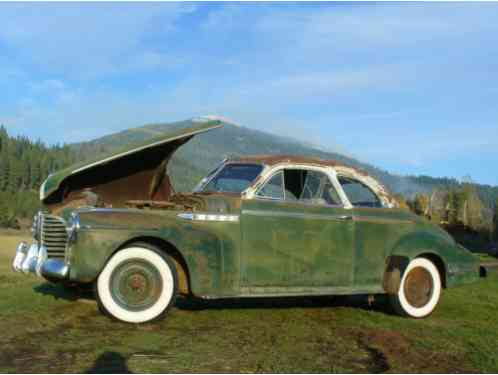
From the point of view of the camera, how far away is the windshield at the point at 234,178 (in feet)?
22.7

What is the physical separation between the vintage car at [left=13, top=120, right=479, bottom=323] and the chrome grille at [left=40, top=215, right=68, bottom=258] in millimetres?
15

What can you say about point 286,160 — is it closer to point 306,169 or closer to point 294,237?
point 306,169

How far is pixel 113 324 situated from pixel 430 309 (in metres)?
3.83

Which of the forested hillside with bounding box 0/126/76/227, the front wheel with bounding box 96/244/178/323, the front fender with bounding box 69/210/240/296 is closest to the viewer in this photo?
the front fender with bounding box 69/210/240/296

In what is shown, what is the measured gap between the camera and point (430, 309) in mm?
7238

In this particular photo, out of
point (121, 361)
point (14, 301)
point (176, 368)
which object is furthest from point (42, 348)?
point (14, 301)

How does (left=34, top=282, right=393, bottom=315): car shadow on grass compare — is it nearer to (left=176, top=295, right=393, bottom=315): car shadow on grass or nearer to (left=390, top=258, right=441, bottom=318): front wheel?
(left=176, top=295, right=393, bottom=315): car shadow on grass

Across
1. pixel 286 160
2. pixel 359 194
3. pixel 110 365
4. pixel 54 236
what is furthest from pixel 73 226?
pixel 359 194

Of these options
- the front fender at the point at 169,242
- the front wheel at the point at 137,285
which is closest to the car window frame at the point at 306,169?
the front fender at the point at 169,242

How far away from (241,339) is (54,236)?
2.30 m

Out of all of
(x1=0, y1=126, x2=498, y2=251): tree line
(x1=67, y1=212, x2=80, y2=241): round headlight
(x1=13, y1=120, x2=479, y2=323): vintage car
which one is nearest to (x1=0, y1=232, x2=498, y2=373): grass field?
(x1=13, y1=120, x2=479, y2=323): vintage car

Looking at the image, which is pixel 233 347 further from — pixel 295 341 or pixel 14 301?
pixel 14 301

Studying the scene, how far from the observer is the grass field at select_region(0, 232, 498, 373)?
4469mm

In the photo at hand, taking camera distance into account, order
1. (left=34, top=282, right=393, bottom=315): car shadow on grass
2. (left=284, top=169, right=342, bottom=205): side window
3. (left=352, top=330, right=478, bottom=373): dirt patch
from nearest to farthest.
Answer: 1. (left=352, top=330, right=478, bottom=373): dirt patch
2. (left=284, top=169, right=342, bottom=205): side window
3. (left=34, top=282, right=393, bottom=315): car shadow on grass
